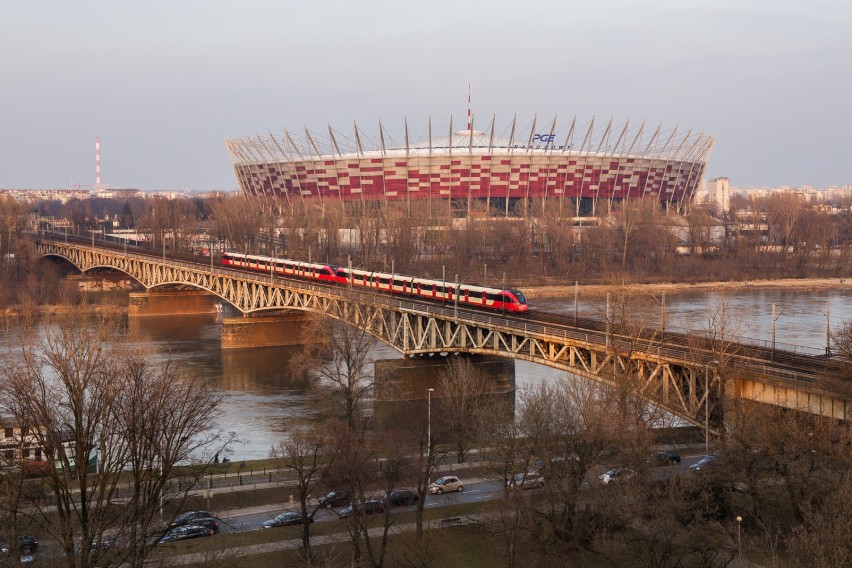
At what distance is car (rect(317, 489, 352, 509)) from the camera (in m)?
22.7

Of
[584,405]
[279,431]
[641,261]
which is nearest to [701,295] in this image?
[641,261]

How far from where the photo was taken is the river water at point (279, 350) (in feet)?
115

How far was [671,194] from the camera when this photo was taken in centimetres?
11056

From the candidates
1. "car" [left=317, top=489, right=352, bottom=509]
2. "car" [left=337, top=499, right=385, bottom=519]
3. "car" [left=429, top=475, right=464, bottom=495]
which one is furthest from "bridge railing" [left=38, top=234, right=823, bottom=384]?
"car" [left=317, top=489, right=352, bottom=509]

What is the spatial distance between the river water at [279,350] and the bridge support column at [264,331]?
2.50 feet

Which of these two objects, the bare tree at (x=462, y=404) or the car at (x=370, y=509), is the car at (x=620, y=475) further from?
the car at (x=370, y=509)

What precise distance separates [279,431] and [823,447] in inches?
722

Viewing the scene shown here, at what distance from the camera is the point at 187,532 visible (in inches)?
831

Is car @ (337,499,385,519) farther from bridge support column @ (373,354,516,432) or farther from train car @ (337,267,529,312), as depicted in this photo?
train car @ (337,267,529,312)

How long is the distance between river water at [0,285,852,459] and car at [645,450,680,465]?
526 centimetres

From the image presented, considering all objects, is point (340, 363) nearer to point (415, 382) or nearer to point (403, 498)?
point (415, 382)

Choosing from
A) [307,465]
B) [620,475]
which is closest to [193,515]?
[307,465]

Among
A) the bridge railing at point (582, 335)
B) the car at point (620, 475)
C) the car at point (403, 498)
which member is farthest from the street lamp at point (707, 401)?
the car at point (403, 498)

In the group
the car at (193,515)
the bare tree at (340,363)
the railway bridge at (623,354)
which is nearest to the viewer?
the car at (193,515)
